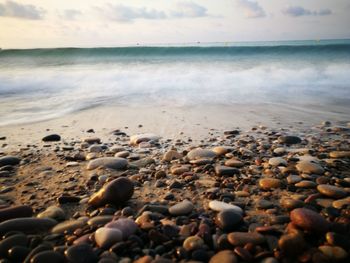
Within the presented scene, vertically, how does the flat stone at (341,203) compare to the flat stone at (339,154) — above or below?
above

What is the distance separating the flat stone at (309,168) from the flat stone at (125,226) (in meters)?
1.80

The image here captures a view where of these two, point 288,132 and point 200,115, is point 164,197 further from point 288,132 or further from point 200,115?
point 200,115

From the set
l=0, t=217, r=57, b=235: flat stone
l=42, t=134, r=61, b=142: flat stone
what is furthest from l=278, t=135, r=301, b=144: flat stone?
l=42, t=134, r=61, b=142: flat stone

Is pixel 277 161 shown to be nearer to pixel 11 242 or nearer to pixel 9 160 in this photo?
pixel 11 242

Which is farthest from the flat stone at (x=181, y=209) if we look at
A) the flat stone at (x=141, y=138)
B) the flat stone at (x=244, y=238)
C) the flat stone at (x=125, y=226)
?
the flat stone at (x=141, y=138)

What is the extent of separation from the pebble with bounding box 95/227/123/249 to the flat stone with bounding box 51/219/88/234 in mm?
220

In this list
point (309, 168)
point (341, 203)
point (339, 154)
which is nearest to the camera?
point (341, 203)

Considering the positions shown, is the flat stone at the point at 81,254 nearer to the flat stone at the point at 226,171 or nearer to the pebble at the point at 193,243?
the pebble at the point at 193,243

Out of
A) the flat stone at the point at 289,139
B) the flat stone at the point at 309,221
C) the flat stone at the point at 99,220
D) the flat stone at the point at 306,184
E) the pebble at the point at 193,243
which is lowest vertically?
the flat stone at the point at 289,139

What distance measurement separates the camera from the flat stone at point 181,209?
2.10 m

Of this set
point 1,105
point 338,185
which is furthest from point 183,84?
point 338,185

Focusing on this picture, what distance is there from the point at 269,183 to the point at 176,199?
0.85 meters

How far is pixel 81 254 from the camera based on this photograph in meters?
1.60

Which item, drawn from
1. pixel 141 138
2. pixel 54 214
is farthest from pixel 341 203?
pixel 141 138
